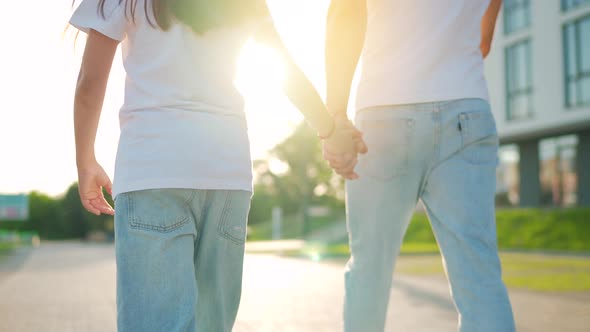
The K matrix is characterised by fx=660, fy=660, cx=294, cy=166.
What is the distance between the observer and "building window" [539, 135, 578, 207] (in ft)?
86.9

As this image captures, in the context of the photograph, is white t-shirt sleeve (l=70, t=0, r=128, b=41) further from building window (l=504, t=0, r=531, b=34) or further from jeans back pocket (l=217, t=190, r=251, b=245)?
building window (l=504, t=0, r=531, b=34)

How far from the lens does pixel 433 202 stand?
89.2 inches

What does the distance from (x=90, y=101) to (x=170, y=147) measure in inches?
11.4

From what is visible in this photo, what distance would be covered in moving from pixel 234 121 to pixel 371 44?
0.74 meters

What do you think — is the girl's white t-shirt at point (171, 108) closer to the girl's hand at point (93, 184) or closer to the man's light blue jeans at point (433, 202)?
the girl's hand at point (93, 184)

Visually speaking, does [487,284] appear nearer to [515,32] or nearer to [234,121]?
[234,121]

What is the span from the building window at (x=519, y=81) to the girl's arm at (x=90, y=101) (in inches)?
1064

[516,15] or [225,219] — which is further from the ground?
[516,15]

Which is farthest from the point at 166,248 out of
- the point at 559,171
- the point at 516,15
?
the point at 516,15

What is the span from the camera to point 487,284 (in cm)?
215

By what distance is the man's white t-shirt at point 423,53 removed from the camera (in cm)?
228

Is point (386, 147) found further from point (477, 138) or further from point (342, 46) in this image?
point (342, 46)

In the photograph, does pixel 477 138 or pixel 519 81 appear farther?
pixel 519 81

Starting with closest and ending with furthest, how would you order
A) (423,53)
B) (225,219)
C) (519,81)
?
(225,219) < (423,53) < (519,81)
